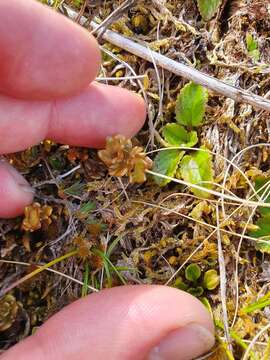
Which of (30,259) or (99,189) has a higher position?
(99,189)

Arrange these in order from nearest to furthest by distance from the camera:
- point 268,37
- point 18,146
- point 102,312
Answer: point 102,312 < point 18,146 < point 268,37

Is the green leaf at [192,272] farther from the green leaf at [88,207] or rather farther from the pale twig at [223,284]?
the green leaf at [88,207]

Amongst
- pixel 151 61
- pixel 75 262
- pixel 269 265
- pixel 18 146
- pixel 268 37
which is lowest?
pixel 75 262

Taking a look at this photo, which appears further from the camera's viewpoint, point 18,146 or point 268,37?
point 268,37

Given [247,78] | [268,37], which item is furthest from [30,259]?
[268,37]

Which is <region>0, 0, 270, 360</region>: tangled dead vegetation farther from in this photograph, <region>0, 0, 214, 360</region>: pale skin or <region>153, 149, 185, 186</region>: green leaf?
<region>0, 0, 214, 360</region>: pale skin

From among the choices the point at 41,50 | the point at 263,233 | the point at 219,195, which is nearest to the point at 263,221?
the point at 263,233

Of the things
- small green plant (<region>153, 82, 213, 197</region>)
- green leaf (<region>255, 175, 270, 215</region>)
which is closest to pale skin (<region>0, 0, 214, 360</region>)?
small green plant (<region>153, 82, 213, 197</region>)

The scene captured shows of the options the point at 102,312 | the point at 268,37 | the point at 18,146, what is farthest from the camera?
the point at 268,37

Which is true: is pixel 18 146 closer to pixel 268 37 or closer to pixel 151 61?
pixel 151 61
